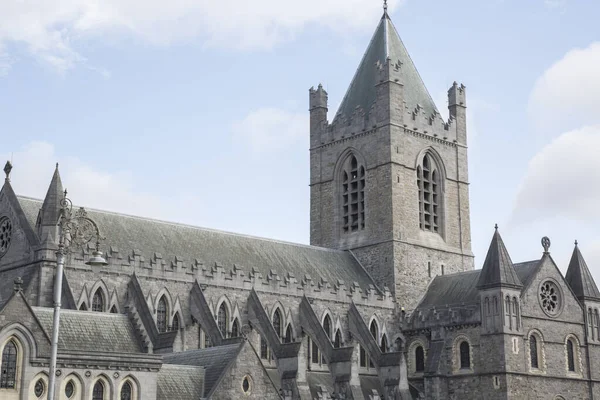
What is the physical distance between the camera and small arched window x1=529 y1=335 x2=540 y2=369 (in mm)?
53781

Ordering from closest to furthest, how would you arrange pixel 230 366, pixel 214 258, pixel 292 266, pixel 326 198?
pixel 230 366 < pixel 214 258 < pixel 292 266 < pixel 326 198

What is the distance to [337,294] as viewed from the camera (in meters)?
56.9

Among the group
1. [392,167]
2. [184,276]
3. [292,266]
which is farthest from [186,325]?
[392,167]

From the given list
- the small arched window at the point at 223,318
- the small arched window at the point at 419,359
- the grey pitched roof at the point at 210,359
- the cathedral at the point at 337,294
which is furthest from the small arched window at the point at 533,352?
the grey pitched roof at the point at 210,359

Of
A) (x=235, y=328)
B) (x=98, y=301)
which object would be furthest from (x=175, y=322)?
(x=98, y=301)

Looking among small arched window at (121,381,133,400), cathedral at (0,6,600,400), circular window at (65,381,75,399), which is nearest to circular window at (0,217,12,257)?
cathedral at (0,6,600,400)

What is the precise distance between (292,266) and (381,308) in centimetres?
603

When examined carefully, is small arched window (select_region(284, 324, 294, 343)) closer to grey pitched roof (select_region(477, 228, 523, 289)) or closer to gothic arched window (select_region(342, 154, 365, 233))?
grey pitched roof (select_region(477, 228, 523, 289))

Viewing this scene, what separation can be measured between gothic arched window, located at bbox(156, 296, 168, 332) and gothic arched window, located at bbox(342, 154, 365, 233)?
18523 mm

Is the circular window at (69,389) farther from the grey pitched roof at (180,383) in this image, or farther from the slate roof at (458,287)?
the slate roof at (458,287)

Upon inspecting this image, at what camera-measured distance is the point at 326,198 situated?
66.6 m

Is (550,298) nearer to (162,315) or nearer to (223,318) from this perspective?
(223,318)

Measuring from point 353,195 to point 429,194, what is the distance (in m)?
5.04

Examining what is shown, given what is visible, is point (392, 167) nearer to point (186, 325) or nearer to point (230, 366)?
point (186, 325)
